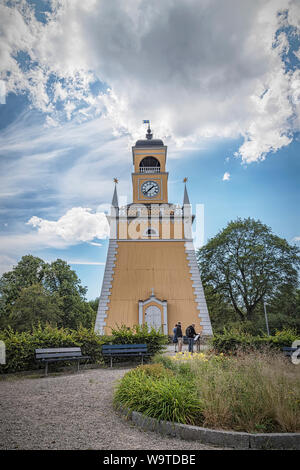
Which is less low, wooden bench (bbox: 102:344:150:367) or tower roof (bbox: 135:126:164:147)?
tower roof (bbox: 135:126:164:147)

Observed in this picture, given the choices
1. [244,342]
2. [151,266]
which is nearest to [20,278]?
[151,266]

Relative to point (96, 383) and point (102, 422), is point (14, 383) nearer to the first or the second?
point (96, 383)

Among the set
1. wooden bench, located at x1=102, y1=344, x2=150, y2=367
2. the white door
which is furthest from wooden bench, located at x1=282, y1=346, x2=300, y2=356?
the white door

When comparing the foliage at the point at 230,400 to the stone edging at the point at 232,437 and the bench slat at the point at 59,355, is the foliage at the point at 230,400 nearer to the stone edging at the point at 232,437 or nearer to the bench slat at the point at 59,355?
the stone edging at the point at 232,437

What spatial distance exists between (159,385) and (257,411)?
1.70 metres

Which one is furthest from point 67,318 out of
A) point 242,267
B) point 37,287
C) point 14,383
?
point 14,383

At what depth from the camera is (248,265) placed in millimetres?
28641

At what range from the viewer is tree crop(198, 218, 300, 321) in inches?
1090

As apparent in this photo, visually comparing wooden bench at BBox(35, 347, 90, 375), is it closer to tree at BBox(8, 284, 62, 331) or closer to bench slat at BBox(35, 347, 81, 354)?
bench slat at BBox(35, 347, 81, 354)

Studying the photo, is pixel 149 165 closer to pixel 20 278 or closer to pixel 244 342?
pixel 20 278

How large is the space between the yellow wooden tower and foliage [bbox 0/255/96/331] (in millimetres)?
8750

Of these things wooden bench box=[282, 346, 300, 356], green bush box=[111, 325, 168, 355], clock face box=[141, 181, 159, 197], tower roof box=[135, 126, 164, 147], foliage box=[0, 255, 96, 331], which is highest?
tower roof box=[135, 126, 164, 147]

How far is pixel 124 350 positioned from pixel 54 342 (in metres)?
2.54

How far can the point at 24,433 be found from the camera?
14.3 feet
